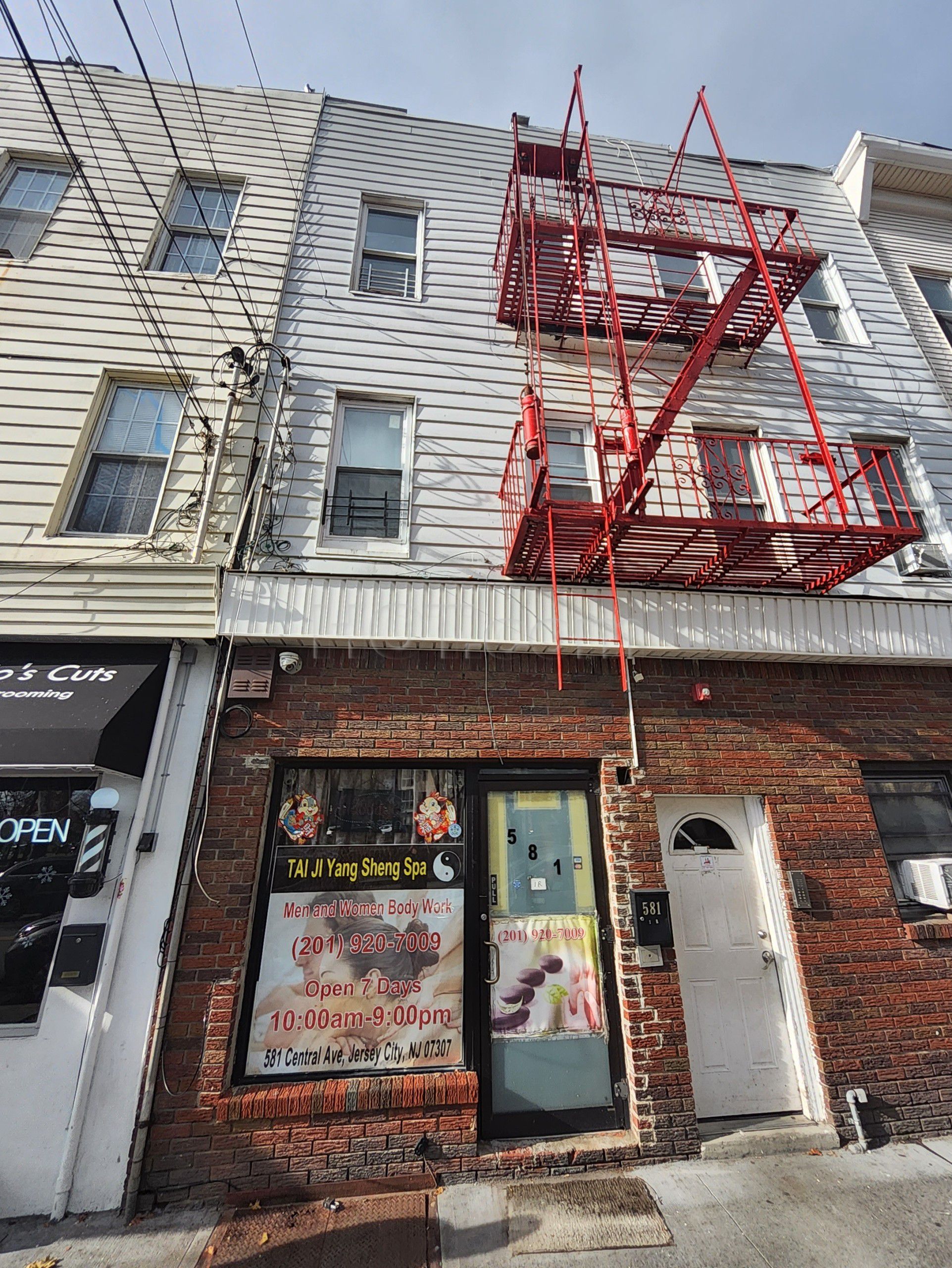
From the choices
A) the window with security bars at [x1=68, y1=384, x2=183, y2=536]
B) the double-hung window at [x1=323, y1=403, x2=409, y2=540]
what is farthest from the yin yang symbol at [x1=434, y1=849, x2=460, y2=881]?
the window with security bars at [x1=68, y1=384, x2=183, y2=536]

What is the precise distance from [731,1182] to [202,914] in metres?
4.13

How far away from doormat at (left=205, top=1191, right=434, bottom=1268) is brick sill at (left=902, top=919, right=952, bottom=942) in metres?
4.35

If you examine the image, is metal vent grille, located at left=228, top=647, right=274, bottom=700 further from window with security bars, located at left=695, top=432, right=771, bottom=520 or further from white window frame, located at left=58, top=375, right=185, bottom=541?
window with security bars, located at left=695, top=432, right=771, bottom=520

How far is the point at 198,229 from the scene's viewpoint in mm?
6660

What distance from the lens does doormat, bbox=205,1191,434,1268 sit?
120 inches

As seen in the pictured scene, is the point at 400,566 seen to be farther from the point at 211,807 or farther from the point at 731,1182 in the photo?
the point at 731,1182

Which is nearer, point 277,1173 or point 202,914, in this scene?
point 277,1173

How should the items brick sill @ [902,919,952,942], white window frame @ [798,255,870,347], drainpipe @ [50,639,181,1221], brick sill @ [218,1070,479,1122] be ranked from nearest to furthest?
drainpipe @ [50,639,181,1221] → brick sill @ [218,1070,479,1122] → brick sill @ [902,919,952,942] → white window frame @ [798,255,870,347]

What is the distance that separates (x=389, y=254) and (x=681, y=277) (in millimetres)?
4045

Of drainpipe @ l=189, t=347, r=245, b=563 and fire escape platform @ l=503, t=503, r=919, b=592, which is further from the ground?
drainpipe @ l=189, t=347, r=245, b=563

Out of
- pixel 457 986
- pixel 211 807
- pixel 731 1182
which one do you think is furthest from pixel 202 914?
pixel 731 1182

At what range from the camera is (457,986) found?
4.20 m

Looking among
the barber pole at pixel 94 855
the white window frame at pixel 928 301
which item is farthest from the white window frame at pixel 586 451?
the white window frame at pixel 928 301

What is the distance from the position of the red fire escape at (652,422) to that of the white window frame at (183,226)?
335 centimetres
